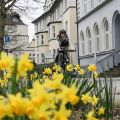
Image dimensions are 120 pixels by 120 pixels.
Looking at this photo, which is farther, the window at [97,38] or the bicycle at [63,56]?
the window at [97,38]

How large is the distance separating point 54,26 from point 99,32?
30.4 meters

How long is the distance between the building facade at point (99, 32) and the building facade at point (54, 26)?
10.8ft

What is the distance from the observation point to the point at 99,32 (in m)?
35.2

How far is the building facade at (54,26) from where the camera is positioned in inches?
1970

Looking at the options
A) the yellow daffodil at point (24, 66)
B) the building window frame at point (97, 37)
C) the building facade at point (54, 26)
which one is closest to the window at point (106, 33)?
the building window frame at point (97, 37)

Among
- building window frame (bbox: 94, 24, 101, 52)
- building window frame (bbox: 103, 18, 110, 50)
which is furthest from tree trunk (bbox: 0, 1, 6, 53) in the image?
building window frame (bbox: 94, 24, 101, 52)

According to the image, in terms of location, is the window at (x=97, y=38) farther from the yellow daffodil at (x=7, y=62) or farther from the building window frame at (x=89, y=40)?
the yellow daffodil at (x=7, y=62)

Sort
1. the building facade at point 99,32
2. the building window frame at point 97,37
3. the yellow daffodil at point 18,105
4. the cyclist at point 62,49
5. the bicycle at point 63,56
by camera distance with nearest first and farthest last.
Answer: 1. the yellow daffodil at point 18,105
2. the cyclist at point 62,49
3. the bicycle at point 63,56
4. the building facade at point 99,32
5. the building window frame at point 97,37

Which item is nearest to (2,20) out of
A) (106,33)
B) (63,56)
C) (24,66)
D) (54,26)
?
(63,56)

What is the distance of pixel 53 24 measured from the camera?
6500cm

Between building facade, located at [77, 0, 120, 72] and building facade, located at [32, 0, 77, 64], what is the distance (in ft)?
10.8

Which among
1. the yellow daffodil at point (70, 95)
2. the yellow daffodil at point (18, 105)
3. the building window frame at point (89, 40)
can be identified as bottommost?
the yellow daffodil at point (18, 105)

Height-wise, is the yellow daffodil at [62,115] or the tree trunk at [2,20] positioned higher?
the tree trunk at [2,20]

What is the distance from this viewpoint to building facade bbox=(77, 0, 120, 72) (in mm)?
28989
